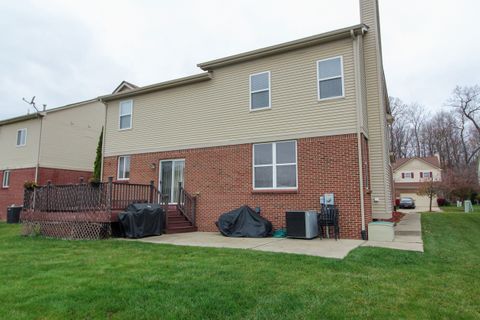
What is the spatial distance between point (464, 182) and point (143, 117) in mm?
35458

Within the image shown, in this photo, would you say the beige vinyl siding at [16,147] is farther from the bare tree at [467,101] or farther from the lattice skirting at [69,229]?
the bare tree at [467,101]

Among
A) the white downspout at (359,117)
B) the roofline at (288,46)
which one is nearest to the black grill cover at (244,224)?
the white downspout at (359,117)

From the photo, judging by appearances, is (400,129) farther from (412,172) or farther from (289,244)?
(289,244)

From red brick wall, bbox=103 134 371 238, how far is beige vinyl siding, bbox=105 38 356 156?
401 millimetres

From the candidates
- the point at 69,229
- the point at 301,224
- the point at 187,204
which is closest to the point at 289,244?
the point at 301,224

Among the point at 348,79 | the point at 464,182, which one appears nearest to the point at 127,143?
the point at 348,79

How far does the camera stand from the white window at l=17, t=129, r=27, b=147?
20203mm

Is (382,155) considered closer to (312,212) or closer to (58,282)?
(312,212)

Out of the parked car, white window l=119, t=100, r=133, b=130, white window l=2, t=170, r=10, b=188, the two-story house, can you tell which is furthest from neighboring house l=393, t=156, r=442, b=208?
white window l=2, t=170, r=10, b=188

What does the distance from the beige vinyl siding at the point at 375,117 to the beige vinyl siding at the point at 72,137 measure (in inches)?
709

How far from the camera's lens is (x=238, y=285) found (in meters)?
4.64

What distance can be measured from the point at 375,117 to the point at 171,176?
8.12m

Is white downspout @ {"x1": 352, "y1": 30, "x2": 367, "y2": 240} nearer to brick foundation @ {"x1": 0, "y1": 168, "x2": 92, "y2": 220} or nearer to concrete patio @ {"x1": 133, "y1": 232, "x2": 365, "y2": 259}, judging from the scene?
concrete patio @ {"x1": 133, "y1": 232, "x2": 365, "y2": 259}

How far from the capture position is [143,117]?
14375 millimetres
